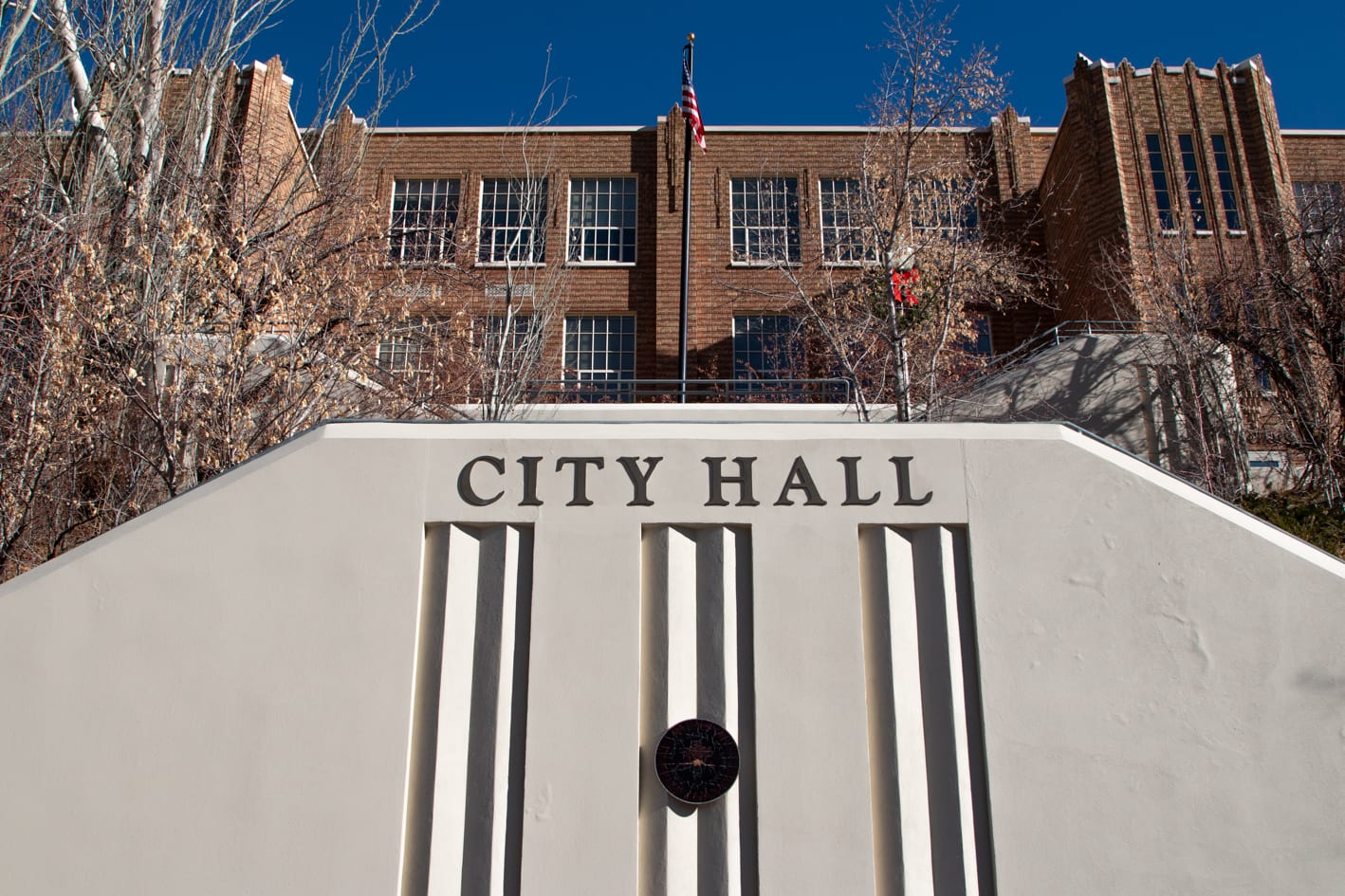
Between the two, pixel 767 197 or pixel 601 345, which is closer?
pixel 601 345

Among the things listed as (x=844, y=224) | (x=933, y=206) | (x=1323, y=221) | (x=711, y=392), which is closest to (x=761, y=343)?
(x=844, y=224)

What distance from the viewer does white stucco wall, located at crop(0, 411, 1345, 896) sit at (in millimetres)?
5703

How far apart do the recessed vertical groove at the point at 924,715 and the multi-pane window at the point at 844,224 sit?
11727 mm

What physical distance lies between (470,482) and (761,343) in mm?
17476

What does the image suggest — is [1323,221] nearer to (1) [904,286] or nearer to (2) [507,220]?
(1) [904,286]

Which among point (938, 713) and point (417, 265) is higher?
point (417, 265)

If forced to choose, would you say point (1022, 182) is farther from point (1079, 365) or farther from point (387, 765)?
point (387, 765)

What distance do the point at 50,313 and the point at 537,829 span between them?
31.3 ft

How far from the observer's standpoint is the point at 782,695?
19.7ft

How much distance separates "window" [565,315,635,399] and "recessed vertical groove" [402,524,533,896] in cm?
1786

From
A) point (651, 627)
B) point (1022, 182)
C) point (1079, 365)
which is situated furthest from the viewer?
point (1022, 182)

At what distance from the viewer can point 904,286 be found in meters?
15.9

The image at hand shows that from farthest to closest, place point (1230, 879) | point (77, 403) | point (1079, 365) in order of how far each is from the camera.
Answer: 1. point (1079, 365)
2. point (77, 403)
3. point (1230, 879)

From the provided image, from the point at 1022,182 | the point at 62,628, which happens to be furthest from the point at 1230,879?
the point at 1022,182
